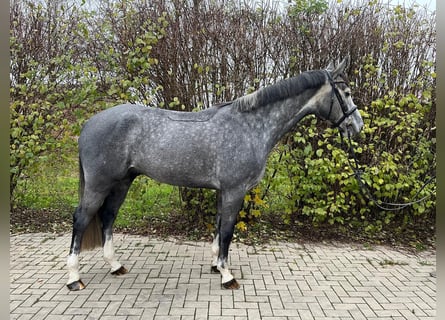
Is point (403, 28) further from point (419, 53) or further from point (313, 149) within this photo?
point (313, 149)

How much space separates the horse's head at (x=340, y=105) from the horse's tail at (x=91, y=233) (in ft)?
8.33

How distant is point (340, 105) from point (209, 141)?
1.35 m

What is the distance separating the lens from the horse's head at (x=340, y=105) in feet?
11.5

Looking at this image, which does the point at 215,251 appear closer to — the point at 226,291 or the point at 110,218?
the point at 226,291

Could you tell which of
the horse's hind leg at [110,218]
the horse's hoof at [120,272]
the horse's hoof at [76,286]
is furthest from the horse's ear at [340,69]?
the horse's hoof at [76,286]

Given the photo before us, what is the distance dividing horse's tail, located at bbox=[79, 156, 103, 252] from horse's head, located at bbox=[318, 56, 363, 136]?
8.33 feet

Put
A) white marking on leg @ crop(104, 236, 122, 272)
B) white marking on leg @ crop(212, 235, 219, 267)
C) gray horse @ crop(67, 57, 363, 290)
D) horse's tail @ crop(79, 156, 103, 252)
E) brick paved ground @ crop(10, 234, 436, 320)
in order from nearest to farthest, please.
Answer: brick paved ground @ crop(10, 234, 436, 320)
gray horse @ crop(67, 57, 363, 290)
horse's tail @ crop(79, 156, 103, 252)
white marking on leg @ crop(104, 236, 122, 272)
white marking on leg @ crop(212, 235, 219, 267)

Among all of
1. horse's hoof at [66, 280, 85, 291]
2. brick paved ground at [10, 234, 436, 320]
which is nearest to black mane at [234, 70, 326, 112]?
brick paved ground at [10, 234, 436, 320]

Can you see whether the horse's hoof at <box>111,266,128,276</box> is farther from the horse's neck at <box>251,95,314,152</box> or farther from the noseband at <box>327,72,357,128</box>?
the noseband at <box>327,72,357,128</box>

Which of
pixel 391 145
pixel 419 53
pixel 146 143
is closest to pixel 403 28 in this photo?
pixel 419 53

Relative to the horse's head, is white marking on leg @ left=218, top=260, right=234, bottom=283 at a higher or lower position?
lower

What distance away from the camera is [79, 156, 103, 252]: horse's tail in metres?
3.66

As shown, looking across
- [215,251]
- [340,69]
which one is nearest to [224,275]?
[215,251]

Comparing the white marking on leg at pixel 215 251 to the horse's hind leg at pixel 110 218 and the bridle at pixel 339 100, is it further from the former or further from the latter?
the bridle at pixel 339 100
